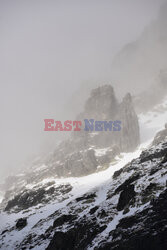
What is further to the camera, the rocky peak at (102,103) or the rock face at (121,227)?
the rocky peak at (102,103)

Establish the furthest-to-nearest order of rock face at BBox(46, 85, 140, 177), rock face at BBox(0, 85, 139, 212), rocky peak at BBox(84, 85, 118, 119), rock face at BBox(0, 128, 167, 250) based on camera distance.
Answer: rocky peak at BBox(84, 85, 118, 119) → rock face at BBox(46, 85, 140, 177) → rock face at BBox(0, 85, 139, 212) → rock face at BBox(0, 128, 167, 250)

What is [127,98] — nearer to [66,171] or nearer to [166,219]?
[66,171]

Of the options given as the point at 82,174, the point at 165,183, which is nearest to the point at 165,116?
the point at 82,174

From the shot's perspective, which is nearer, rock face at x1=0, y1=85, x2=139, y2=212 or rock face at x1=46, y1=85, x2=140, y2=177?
rock face at x1=0, y1=85, x2=139, y2=212

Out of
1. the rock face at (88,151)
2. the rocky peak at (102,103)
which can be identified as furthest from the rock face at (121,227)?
the rocky peak at (102,103)

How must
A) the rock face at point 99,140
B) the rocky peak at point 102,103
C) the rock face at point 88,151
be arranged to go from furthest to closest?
the rocky peak at point 102,103 → the rock face at point 99,140 → the rock face at point 88,151

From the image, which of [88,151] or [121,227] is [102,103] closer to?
[88,151]

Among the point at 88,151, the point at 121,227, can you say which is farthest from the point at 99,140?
the point at 121,227

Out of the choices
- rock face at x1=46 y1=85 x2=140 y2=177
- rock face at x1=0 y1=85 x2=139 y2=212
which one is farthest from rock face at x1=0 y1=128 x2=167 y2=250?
rock face at x1=46 y1=85 x2=140 y2=177

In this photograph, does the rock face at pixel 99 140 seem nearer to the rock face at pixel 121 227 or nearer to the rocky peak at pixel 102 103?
the rocky peak at pixel 102 103

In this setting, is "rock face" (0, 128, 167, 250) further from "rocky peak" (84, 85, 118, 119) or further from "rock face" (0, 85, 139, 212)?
"rocky peak" (84, 85, 118, 119)

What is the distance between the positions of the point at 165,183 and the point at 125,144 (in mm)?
128913

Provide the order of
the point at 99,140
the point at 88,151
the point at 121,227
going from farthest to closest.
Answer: the point at 99,140, the point at 88,151, the point at 121,227

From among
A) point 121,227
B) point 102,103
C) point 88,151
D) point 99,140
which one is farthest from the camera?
point 102,103
